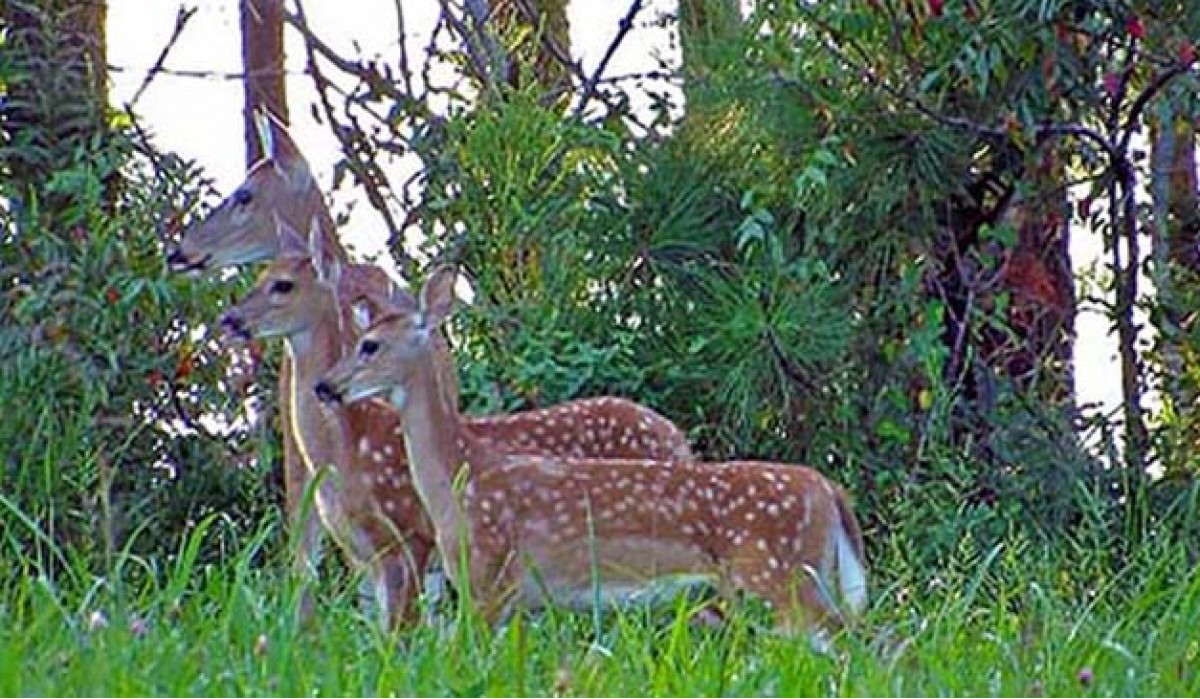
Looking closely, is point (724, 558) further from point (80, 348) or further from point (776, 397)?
point (80, 348)

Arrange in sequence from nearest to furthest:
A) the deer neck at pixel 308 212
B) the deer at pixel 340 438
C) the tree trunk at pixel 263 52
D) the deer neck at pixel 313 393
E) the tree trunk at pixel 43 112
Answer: the deer at pixel 340 438 < the deer neck at pixel 313 393 < the deer neck at pixel 308 212 < the tree trunk at pixel 43 112 < the tree trunk at pixel 263 52

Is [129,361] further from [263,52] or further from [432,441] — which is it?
[263,52]

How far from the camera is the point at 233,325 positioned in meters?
8.20

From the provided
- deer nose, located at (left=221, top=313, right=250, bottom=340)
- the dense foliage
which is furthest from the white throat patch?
the dense foliage

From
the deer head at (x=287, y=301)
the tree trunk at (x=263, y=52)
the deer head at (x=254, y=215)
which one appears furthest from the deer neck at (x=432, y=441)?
the tree trunk at (x=263, y=52)

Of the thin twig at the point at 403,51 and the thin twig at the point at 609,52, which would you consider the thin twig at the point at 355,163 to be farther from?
the thin twig at the point at 609,52

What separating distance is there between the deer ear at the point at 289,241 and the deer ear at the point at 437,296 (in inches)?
32.3

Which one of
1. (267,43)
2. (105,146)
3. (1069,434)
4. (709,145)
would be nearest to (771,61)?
(709,145)

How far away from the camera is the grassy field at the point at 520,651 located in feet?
15.6

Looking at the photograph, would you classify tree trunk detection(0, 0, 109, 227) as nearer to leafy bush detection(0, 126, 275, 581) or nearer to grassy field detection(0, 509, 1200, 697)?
leafy bush detection(0, 126, 275, 581)

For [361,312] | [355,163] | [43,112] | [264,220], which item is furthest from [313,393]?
[355,163]

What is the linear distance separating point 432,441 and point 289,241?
126 centimetres

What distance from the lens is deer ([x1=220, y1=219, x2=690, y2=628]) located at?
7.89 m

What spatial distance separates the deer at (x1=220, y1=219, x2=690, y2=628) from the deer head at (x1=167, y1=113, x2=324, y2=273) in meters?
0.20
